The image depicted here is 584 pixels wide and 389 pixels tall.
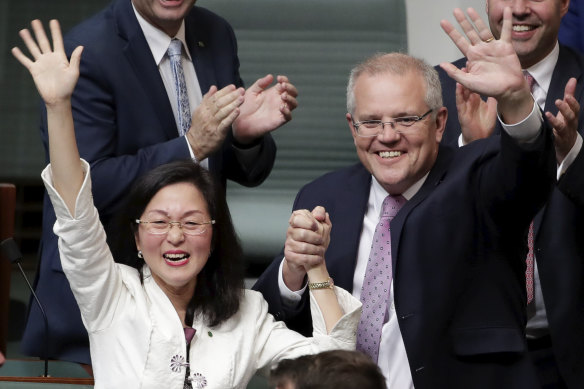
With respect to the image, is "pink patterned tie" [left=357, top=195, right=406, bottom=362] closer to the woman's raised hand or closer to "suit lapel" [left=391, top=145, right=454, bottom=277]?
"suit lapel" [left=391, top=145, right=454, bottom=277]

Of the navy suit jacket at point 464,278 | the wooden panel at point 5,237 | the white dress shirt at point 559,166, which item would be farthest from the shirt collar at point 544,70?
the wooden panel at point 5,237

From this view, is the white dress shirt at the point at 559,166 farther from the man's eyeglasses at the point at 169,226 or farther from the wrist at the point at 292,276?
the man's eyeglasses at the point at 169,226

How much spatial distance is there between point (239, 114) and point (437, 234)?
2.05ft

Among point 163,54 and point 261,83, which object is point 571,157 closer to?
point 261,83

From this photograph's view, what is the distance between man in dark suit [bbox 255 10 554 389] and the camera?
2.20 metres

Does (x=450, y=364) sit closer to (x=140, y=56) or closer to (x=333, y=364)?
(x=333, y=364)

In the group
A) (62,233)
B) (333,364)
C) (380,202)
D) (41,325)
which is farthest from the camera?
(41,325)

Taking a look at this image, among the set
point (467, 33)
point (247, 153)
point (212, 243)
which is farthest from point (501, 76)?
point (247, 153)

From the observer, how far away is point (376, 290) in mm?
2387

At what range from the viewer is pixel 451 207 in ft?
7.59

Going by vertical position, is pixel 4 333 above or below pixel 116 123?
below

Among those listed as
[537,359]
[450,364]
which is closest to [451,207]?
[450,364]

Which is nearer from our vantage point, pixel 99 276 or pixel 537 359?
pixel 99 276

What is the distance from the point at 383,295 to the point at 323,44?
78.9 inches
